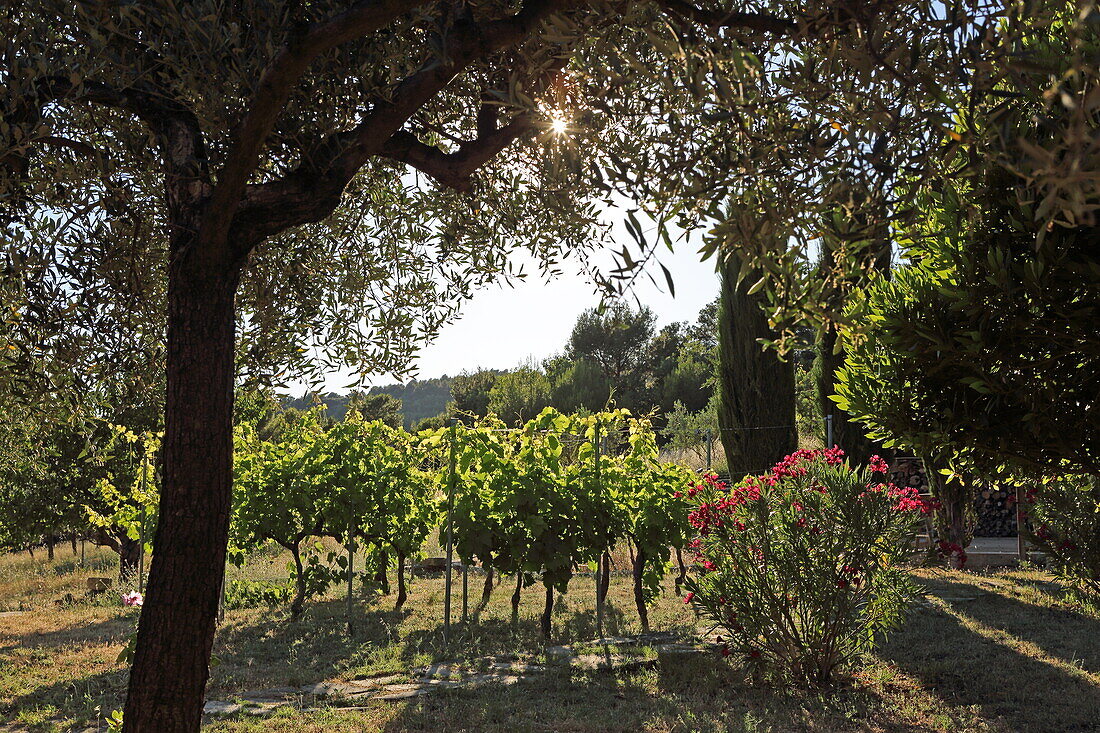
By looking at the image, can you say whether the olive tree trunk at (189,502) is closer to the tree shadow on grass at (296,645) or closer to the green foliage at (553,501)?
the tree shadow on grass at (296,645)

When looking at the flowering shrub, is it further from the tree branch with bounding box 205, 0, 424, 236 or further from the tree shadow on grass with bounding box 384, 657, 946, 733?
the tree branch with bounding box 205, 0, 424, 236

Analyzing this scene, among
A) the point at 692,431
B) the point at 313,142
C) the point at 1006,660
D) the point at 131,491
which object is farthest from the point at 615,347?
the point at 313,142

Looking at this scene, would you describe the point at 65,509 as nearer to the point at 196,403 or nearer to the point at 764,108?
the point at 196,403

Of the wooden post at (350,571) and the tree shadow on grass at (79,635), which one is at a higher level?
the wooden post at (350,571)

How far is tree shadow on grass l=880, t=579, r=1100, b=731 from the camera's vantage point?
5434 millimetres

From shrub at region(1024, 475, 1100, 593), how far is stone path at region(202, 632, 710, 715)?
3.82 meters

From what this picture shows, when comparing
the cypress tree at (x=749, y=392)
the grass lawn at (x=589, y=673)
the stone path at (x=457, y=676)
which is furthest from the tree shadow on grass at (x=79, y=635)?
the cypress tree at (x=749, y=392)

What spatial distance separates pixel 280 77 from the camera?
2.81m

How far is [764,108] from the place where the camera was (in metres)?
2.38

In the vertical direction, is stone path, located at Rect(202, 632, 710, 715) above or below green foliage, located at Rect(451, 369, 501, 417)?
below

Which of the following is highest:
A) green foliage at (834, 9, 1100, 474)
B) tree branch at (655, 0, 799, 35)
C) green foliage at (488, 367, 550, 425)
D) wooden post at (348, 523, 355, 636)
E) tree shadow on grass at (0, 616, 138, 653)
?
green foliage at (488, 367, 550, 425)

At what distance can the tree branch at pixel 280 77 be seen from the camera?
271cm

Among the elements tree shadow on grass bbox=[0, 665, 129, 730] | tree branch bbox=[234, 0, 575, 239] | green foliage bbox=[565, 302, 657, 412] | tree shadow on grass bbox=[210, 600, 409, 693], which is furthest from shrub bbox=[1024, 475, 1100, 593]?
green foliage bbox=[565, 302, 657, 412]

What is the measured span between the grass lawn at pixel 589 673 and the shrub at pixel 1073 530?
514 mm
